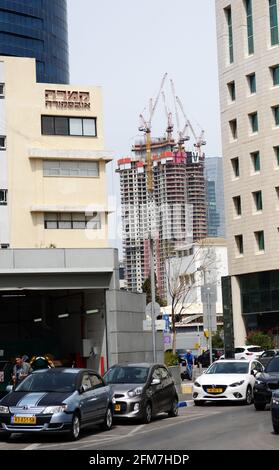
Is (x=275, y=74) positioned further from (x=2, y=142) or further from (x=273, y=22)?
(x=2, y=142)

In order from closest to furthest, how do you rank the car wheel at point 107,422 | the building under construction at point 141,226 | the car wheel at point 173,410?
the car wheel at point 107,422 → the car wheel at point 173,410 → the building under construction at point 141,226

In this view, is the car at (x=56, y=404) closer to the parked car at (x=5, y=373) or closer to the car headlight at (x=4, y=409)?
the car headlight at (x=4, y=409)

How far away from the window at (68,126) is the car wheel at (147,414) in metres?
36.4

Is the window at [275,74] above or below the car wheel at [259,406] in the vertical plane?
above

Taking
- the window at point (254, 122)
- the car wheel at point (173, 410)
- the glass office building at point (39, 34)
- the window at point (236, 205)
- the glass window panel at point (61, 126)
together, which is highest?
the glass office building at point (39, 34)

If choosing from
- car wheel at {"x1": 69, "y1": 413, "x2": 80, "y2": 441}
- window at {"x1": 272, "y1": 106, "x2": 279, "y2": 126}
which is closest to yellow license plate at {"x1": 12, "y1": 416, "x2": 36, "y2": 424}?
car wheel at {"x1": 69, "y1": 413, "x2": 80, "y2": 441}

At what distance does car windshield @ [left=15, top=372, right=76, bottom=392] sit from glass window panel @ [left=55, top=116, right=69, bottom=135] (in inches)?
1530

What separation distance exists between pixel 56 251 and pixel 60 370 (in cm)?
1517

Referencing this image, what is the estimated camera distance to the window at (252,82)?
74.4 meters

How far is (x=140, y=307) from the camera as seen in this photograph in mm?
41656

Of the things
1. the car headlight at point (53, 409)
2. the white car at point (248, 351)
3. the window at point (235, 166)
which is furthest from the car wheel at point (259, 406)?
the window at point (235, 166)

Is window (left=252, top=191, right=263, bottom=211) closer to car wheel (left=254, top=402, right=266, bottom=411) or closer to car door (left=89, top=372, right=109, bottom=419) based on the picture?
car wheel (left=254, top=402, right=266, bottom=411)

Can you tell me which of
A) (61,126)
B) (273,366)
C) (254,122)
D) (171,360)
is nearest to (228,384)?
(273,366)

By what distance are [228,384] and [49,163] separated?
3150 centimetres
